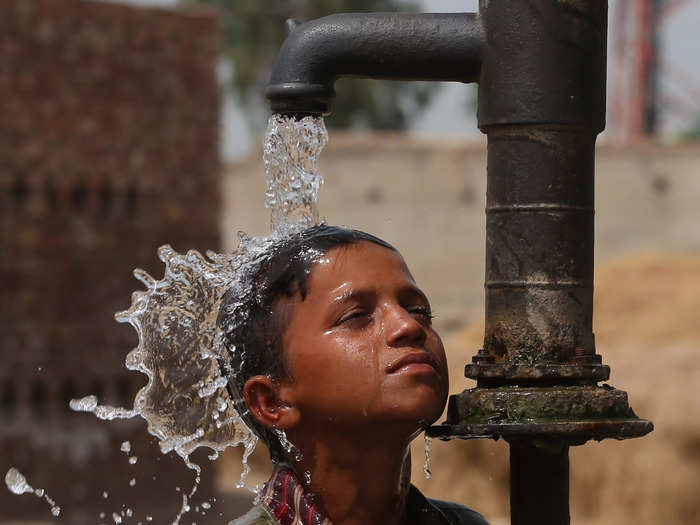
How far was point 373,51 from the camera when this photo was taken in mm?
2268

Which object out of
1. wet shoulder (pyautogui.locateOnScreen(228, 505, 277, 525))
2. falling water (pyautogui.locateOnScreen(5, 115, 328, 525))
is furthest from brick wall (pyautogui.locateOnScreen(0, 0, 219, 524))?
wet shoulder (pyautogui.locateOnScreen(228, 505, 277, 525))

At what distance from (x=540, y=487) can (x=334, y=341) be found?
42 cm

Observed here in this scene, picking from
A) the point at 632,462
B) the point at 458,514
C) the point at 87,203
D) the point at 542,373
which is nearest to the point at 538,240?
the point at 542,373

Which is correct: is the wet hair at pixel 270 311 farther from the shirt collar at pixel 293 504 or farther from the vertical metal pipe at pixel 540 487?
the vertical metal pipe at pixel 540 487

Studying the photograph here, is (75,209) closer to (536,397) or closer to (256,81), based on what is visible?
(536,397)

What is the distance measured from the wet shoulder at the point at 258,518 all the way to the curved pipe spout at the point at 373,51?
71cm

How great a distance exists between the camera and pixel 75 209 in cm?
1198

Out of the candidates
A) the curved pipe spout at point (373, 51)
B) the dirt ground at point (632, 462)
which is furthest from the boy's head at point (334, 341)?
the dirt ground at point (632, 462)

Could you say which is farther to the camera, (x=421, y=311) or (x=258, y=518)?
(x=421, y=311)

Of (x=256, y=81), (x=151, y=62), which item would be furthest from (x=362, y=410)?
(x=256, y=81)

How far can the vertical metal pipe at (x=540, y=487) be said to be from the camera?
6.97 feet

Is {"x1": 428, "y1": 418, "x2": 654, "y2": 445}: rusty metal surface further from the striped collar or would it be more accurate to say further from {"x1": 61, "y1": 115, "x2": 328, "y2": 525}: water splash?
{"x1": 61, "y1": 115, "x2": 328, "y2": 525}: water splash

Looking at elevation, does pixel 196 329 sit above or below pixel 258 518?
above

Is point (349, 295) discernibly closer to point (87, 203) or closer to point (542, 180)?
point (542, 180)
